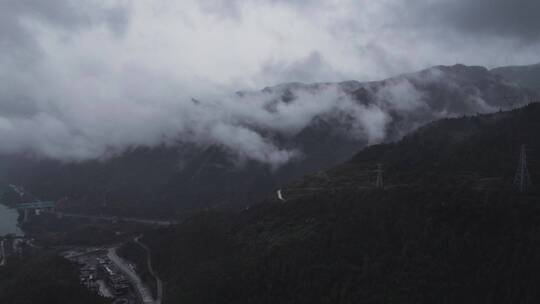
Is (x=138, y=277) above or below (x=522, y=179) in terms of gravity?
below

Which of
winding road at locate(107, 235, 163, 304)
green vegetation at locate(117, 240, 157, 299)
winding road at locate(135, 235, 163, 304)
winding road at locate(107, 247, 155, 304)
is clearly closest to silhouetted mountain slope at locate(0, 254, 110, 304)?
winding road at locate(107, 247, 155, 304)

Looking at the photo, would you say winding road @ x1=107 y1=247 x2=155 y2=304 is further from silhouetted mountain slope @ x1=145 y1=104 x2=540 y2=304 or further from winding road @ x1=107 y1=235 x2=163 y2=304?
silhouetted mountain slope @ x1=145 y1=104 x2=540 y2=304

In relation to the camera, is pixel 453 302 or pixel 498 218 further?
pixel 498 218

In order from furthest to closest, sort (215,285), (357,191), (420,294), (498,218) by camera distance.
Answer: (357,191), (215,285), (498,218), (420,294)

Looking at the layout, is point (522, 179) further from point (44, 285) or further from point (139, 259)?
point (139, 259)

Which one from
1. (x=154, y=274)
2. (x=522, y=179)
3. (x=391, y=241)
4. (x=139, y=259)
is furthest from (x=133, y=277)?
(x=522, y=179)

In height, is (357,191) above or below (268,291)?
above

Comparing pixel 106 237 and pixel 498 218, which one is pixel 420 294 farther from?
pixel 106 237

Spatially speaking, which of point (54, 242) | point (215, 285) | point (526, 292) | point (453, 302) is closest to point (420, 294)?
point (453, 302)
